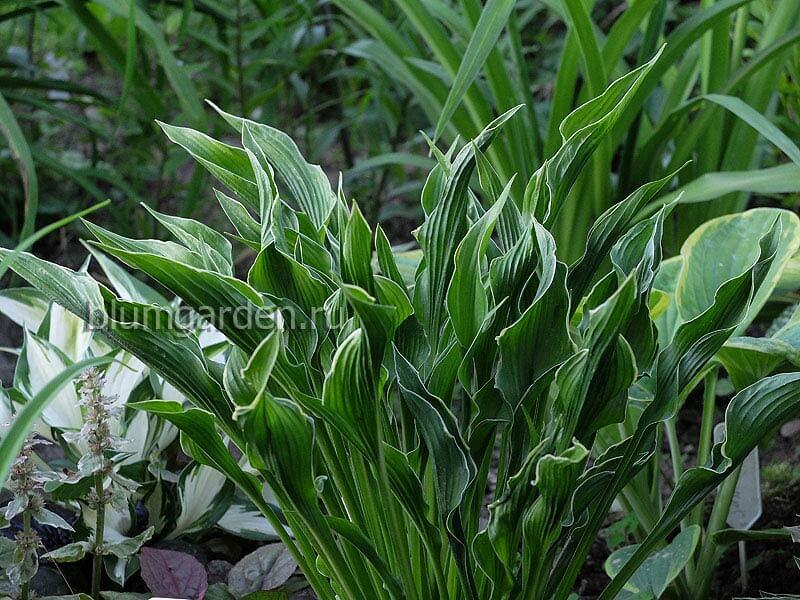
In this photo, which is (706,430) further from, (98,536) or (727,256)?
(98,536)

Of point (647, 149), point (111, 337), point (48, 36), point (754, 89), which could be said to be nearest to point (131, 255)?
point (111, 337)

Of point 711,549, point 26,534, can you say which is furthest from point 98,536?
point 711,549

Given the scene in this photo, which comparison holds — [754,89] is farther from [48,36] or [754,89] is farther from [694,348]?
[48,36]

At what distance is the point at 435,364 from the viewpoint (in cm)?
72

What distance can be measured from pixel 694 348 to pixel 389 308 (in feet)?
0.96

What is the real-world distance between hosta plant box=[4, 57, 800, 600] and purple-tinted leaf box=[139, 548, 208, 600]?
12 cm

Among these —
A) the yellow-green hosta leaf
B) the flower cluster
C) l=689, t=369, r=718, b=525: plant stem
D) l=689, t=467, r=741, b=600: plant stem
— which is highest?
the yellow-green hosta leaf

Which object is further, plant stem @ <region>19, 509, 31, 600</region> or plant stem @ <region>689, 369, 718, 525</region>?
plant stem @ <region>689, 369, 718, 525</region>

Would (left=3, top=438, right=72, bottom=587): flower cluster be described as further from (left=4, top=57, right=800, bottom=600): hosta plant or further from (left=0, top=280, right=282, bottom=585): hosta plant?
(left=4, top=57, right=800, bottom=600): hosta plant

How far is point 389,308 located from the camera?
588 mm

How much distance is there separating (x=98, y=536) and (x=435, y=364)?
42cm

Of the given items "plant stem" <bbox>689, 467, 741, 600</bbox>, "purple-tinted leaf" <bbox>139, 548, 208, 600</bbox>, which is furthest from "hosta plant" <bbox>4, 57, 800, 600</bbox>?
"plant stem" <bbox>689, 467, 741, 600</bbox>

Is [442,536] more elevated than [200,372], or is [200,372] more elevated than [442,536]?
[200,372]

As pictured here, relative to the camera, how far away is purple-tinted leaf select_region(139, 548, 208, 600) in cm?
85
